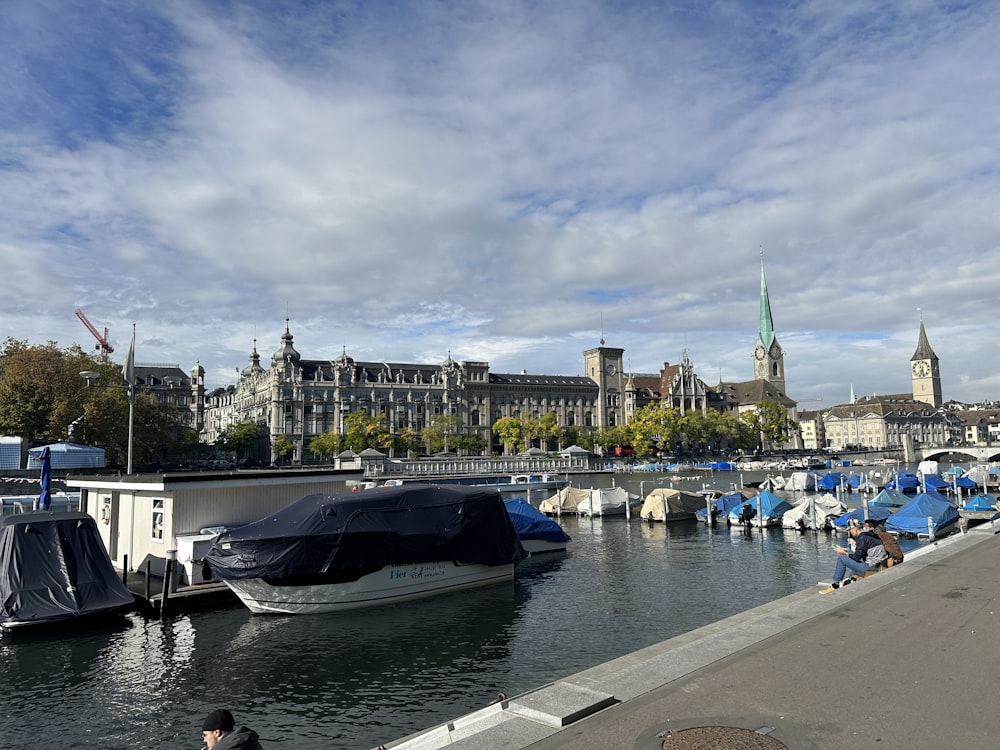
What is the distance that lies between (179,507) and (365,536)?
8.89 meters

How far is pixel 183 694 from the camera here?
18906mm

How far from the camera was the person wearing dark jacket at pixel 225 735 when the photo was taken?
9.29 meters

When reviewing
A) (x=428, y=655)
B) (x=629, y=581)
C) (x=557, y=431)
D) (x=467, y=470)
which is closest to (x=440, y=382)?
(x=557, y=431)

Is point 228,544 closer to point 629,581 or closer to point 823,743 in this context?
point 629,581

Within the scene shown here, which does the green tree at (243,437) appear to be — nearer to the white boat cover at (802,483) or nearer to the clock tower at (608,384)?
the clock tower at (608,384)

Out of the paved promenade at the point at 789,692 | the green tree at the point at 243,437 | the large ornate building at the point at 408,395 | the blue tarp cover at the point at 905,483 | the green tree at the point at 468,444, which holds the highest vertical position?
the large ornate building at the point at 408,395

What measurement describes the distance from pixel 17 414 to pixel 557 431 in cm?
10912

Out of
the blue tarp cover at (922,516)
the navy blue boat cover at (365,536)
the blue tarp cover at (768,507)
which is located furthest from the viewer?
the blue tarp cover at (768,507)

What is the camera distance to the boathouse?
30.0 metres

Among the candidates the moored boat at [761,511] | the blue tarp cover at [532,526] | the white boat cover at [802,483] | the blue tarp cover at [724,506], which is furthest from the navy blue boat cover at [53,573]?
the white boat cover at [802,483]

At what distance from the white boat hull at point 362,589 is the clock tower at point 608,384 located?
534ft

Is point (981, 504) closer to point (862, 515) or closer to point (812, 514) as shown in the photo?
point (862, 515)

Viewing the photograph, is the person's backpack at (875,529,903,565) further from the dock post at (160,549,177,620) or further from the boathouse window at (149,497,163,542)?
the boathouse window at (149,497,163,542)

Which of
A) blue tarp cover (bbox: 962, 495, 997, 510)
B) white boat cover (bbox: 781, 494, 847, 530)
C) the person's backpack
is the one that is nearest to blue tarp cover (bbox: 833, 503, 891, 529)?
white boat cover (bbox: 781, 494, 847, 530)
